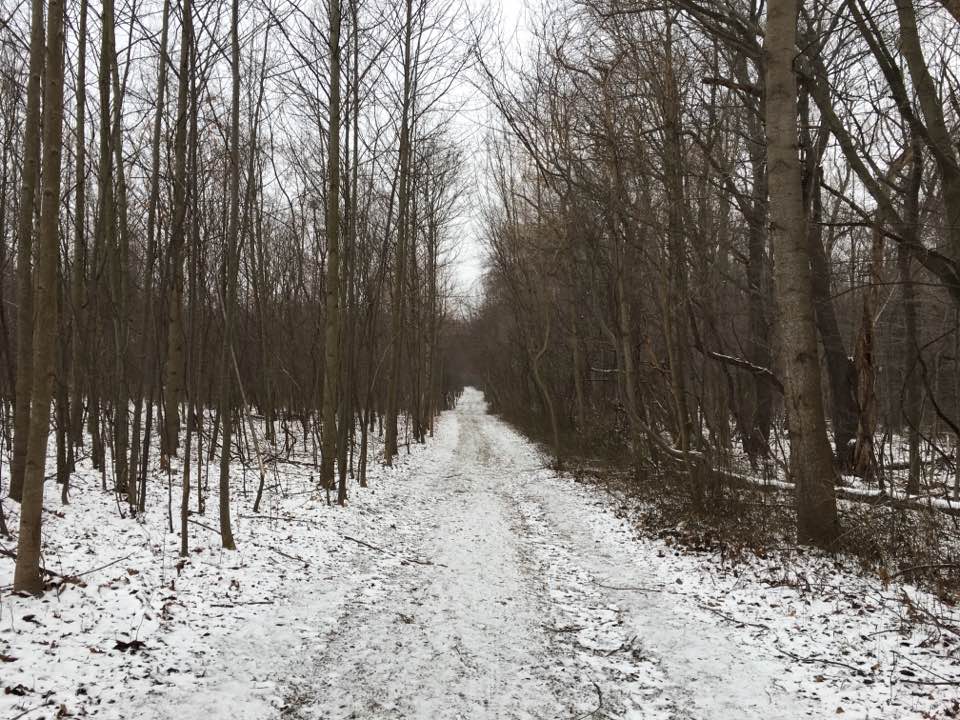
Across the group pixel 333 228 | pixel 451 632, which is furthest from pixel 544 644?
pixel 333 228

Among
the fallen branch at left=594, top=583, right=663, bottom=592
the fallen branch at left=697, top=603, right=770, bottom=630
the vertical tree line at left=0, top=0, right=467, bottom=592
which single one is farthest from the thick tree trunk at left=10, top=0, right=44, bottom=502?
the fallen branch at left=697, top=603, right=770, bottom=630

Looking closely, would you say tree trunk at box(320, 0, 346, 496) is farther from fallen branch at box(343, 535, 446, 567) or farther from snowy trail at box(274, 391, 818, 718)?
snowy trail at box(274, 391, 818, 718)

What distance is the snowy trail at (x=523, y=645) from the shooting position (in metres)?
3.31

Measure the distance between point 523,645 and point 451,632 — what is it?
54 cm

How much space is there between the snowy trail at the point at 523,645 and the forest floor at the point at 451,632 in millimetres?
18

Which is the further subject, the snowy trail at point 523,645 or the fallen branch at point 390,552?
the fallen branch at point 390,552

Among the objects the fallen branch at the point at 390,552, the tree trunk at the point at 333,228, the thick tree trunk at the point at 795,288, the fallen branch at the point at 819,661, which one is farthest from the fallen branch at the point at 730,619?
the tree trunk at the point at 333,228

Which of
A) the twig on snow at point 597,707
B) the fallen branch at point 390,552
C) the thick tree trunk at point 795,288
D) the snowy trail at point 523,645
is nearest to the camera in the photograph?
the twig on snow at point 597,707

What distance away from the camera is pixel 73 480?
805 cm

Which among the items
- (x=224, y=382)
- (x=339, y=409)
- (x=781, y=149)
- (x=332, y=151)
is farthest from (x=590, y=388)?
(x=224, y=382)

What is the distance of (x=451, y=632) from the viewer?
4289 mm

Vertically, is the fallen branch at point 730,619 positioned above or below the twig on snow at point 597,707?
below

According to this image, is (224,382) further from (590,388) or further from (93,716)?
(590,388)

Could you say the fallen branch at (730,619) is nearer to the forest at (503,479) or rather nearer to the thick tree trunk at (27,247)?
the forest at (503,479)
